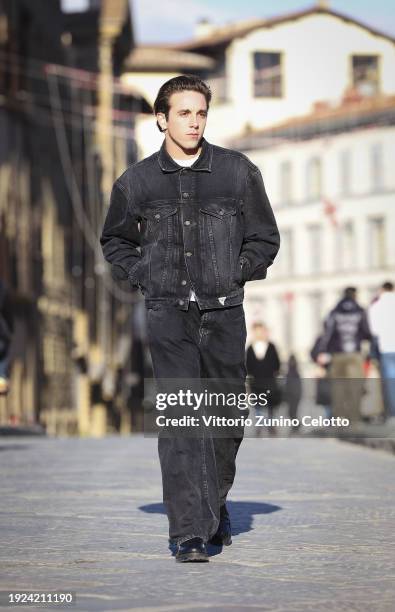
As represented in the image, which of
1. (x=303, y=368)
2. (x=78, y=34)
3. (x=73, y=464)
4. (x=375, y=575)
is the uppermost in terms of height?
(x=78, y=34)

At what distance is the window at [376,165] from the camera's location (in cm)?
7806

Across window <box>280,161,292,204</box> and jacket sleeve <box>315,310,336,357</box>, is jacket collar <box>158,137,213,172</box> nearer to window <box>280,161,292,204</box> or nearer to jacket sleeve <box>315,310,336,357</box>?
jacket sleeve <box>315,310,336,357</box>

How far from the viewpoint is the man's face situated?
7.48m

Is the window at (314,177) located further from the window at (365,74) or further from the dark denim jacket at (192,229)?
the dark denim jacket at (192,229)

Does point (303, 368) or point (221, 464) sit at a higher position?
point (221, 464)

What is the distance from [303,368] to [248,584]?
6982 cm

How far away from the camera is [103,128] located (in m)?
59.1

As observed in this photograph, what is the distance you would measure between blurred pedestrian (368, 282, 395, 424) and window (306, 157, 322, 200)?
60779 millimetres

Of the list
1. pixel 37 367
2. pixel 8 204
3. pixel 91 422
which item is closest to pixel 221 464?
pixel 8 204

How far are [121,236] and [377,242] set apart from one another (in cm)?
6975

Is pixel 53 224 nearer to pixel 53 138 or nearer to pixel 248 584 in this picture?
pixel 53 138

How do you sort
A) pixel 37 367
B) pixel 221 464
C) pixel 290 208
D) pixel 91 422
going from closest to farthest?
pixel 221 464 → pixel 37 367 → pixel 91 422 → pixel 290 208

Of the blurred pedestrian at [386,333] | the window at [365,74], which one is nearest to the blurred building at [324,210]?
the window at [365,74]

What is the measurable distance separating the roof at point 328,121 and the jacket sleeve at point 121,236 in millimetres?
70582
